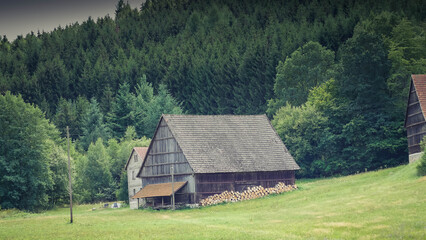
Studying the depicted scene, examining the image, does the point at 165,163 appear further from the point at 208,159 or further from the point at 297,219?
the point at 297,219

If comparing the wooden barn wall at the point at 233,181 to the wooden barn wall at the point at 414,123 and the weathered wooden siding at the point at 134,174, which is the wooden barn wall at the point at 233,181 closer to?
the wooden barn wall at the point at 414,123

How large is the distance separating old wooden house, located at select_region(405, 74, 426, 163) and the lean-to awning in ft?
83.9

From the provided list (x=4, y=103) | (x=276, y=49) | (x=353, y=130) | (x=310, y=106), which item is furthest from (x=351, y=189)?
(x=276, y=49)

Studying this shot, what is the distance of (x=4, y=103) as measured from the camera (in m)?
90.3

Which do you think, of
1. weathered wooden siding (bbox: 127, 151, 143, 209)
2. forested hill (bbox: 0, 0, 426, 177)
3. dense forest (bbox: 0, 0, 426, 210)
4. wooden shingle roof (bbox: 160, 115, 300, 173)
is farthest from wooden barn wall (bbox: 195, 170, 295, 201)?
weathered wooden siding (bbox: 127, 151, 143, 209)

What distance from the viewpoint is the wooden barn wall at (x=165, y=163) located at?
79375mm

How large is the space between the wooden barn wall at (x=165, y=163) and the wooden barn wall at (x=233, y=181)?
1.12 m

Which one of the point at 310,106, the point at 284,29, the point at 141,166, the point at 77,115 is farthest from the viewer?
the point at 284,29

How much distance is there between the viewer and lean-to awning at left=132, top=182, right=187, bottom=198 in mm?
78250

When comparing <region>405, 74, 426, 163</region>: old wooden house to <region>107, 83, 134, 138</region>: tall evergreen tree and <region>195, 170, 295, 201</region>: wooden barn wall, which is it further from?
<region>107, 83, 134, 138</region>: tall evergreen tree

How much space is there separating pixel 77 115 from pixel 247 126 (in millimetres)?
79952

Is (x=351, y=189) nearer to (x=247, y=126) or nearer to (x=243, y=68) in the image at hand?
(x=247, y=126)

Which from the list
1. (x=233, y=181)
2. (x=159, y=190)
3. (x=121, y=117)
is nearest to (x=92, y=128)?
(x=121, y=117)

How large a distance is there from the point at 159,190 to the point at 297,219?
2849cm
